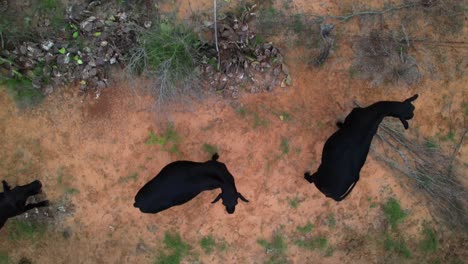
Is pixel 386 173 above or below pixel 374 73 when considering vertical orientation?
below

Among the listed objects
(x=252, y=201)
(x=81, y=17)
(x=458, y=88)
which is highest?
(x=81, y=17)

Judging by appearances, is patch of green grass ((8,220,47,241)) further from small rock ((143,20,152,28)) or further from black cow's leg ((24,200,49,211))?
small rock ((143,20,152,28))

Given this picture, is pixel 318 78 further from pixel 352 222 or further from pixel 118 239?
pixel 118 239

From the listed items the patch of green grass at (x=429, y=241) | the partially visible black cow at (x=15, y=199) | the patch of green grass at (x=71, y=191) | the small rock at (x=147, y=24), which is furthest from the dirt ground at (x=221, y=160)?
the small rock at (x=147, y=24)

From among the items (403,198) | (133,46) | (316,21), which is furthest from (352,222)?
(133,46)

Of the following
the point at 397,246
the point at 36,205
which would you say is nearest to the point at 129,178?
the point at 36,205

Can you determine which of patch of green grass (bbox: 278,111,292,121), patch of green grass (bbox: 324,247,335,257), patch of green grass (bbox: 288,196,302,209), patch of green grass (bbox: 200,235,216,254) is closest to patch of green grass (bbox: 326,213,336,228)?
patch of green grass (bbox: 324,247,335,257)

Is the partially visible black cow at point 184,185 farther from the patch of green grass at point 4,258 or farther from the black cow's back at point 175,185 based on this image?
the patch of green grass at point 4,258
